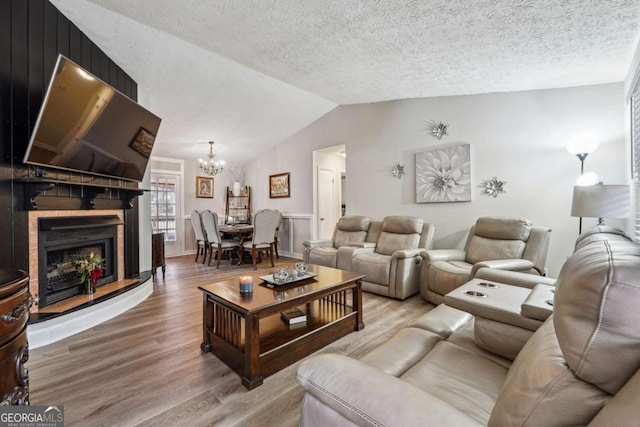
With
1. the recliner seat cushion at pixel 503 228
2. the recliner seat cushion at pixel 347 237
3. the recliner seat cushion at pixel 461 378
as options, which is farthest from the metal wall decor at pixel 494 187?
the recliner seat cushion at pixel 461 378

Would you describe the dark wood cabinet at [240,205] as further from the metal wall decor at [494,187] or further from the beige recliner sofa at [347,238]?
the metal wall decor at [494,187]

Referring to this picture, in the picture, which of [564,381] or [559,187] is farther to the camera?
[559,187]

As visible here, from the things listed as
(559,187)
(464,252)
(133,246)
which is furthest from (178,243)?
(559,187)

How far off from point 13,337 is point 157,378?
0.92 metres

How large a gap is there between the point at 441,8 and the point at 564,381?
2348 millimetres

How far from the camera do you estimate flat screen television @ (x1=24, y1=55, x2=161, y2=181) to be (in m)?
2.15

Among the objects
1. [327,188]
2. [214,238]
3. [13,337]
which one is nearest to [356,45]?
[13,337]

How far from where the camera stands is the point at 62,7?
2.47 metres

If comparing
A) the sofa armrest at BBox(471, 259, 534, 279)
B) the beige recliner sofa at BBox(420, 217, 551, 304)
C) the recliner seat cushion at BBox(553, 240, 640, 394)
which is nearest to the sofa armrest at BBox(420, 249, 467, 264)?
the beige recliner sofa at BBox(420, 217, 551, 304)

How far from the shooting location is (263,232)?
5.33m

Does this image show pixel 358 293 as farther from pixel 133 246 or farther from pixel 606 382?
pixel 133 246

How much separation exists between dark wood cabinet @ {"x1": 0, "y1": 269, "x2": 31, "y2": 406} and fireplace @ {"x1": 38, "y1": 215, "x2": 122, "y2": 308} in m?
1.51

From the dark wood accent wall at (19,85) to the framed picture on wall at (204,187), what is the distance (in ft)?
14.4

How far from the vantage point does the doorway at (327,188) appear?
5836mm
